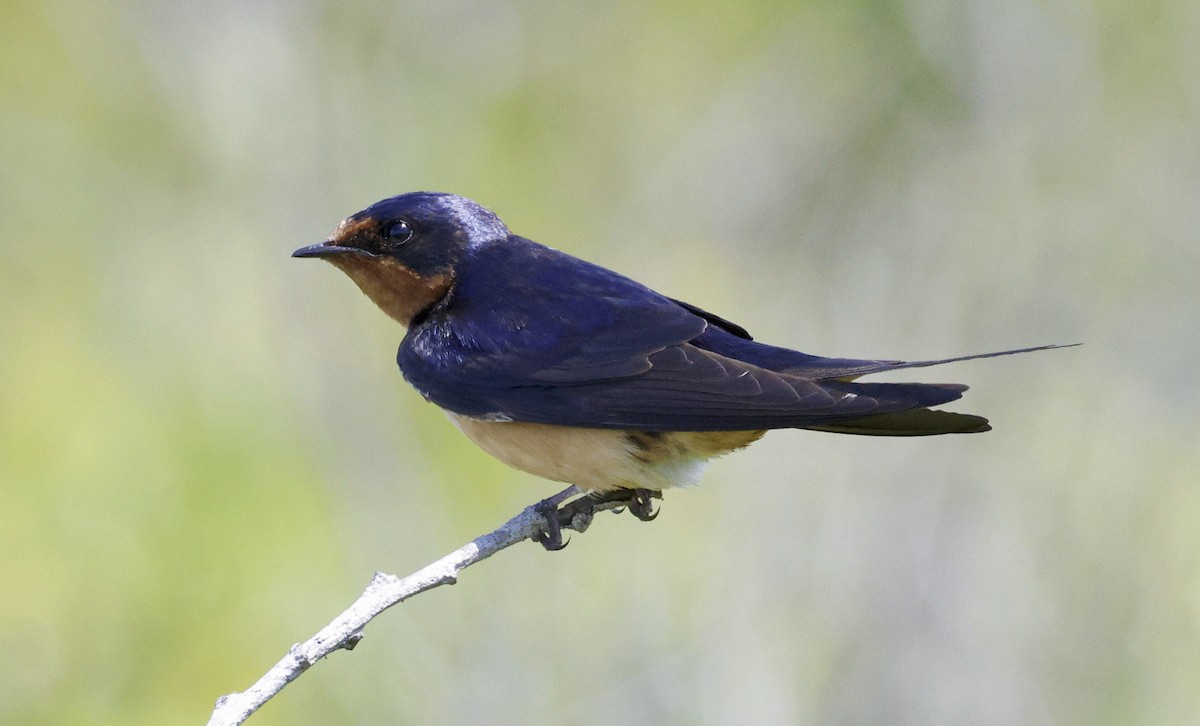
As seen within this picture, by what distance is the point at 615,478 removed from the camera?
10.2 ft

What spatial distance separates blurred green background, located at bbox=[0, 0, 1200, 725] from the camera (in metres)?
5.68

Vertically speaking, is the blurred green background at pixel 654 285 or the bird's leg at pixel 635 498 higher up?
the blurred green background at pixel 654 285

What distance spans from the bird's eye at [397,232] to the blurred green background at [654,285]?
253cm

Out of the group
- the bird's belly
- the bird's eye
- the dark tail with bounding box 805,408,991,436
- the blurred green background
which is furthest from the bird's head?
the blurred green background

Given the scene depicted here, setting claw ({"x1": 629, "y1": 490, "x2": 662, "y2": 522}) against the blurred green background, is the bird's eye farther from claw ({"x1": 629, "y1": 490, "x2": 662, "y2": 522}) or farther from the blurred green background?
the blurred green background

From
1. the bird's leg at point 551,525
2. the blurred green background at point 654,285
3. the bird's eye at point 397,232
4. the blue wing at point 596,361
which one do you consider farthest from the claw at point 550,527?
the blurred green background at point 654,285

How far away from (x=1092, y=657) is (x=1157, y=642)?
0.90 ft

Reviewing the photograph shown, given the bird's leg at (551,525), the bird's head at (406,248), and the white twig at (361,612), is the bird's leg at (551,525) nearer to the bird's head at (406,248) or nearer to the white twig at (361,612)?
the white twig at (361,612)

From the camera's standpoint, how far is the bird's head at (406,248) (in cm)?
338

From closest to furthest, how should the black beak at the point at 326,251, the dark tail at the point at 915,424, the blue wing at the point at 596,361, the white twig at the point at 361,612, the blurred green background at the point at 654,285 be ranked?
the white twig at the point at 361,612
the dark tail at the point at 915,424
the blue wing at the point at 596,361
the black beak at the point at 326,251
the blurred green background at the point at 654,285

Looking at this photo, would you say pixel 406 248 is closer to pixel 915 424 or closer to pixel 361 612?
pixel 361 612

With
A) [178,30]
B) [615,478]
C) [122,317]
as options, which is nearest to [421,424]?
[122,317]

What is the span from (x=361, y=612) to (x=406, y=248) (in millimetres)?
1286

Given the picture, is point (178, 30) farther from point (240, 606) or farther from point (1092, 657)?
point (1092, 657)
